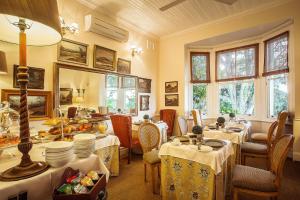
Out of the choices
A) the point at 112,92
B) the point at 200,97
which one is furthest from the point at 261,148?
the point at 112,92

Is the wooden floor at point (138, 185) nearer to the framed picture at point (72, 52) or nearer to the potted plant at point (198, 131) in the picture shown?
the potted plant at point (198, 131)

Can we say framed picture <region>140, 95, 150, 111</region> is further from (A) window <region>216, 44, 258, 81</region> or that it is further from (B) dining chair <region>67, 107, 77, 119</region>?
(A) window <region>216, 44, 258, 81</region>

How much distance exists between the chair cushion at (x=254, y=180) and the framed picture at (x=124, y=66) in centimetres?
358

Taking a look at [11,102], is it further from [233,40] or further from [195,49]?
[233,40]

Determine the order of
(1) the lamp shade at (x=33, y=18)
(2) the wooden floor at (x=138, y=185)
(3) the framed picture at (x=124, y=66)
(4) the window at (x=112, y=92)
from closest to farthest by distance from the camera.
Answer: (1) the lamp shade at (x=33, y=18) → (2) the wooden floor at (x=138, y=185) → (4) the window at (x=112, y=92) → (3) the framed picture at (x=124, y=66)

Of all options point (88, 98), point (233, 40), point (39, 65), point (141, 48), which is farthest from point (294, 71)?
point (39, 65)

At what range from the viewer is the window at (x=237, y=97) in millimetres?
5172

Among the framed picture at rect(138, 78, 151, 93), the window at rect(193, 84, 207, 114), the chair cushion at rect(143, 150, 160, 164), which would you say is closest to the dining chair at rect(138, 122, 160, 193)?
the chair cushion at rect(143, 150, 160, 164)

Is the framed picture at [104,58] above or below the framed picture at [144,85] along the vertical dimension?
above

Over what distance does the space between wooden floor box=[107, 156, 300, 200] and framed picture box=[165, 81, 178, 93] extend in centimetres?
293

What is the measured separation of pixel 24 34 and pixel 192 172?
6.47 ft

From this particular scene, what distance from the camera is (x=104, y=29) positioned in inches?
161

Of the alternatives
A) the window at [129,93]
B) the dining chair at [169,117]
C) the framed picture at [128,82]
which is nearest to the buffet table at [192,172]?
the window at [129,93]

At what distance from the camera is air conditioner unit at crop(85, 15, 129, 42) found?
381cm
